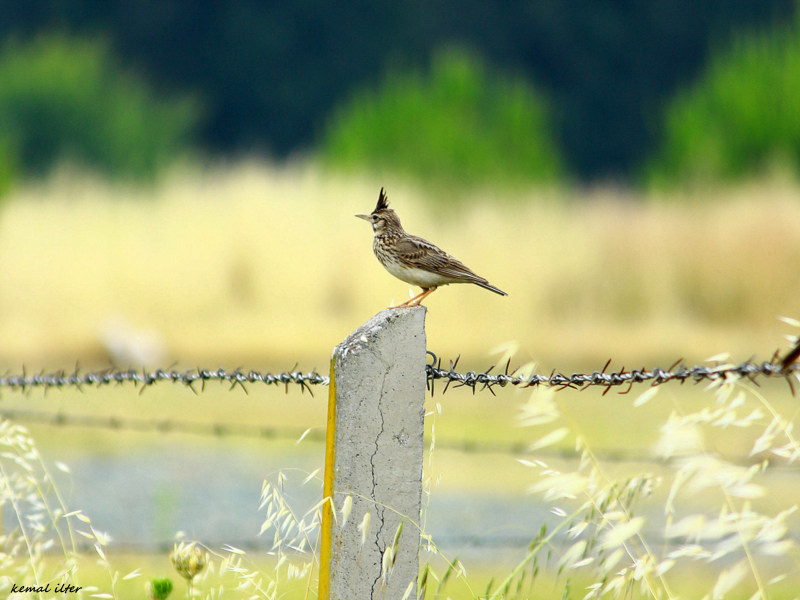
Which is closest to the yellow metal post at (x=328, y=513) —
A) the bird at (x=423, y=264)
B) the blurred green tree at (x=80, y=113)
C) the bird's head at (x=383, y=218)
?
the bird at (x=423, y=264)

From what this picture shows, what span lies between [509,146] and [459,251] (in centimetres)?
1493

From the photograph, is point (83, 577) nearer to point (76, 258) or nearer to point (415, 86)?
point (76, 258)

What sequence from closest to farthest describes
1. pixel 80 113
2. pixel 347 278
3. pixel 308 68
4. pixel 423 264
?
pixel 423 264 < pixel 347 278 < pixel 80 113 < pixel 308 68

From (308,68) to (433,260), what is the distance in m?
35.7

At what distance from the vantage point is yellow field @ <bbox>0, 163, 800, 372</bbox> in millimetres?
14453

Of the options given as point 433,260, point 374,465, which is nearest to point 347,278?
point 433,260

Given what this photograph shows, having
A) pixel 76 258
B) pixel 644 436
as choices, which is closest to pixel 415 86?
pixel 76 258

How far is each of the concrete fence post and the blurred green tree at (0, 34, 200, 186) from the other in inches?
1274

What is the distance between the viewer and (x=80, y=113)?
3562cm

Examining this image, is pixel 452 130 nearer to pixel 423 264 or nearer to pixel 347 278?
pixel 347 278

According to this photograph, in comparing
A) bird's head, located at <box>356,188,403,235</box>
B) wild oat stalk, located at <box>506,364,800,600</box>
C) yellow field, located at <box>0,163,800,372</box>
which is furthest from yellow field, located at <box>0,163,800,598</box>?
wild oat stalk, located at <box>506,364,800,600</box>

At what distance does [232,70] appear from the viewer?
39.0 m

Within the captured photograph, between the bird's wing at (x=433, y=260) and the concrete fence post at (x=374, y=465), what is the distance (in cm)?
155

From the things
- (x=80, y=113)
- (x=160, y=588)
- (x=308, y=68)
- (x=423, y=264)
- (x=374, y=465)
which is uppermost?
(x=308, y=68)
